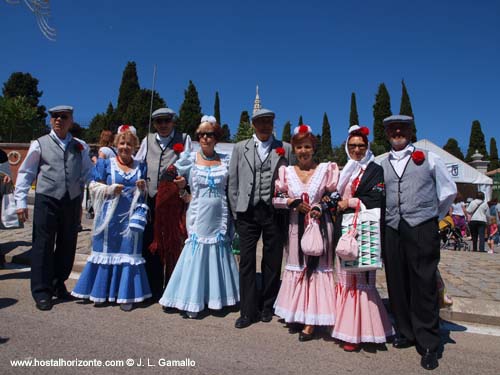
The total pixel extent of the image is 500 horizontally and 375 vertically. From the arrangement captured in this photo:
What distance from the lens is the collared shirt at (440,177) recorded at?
3230 millimetres

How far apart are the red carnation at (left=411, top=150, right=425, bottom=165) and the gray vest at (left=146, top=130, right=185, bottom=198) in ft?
8.35

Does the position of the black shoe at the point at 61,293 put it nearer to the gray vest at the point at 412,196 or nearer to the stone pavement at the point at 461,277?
the stone pavement at the point at 461,277

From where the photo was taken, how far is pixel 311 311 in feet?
11.3

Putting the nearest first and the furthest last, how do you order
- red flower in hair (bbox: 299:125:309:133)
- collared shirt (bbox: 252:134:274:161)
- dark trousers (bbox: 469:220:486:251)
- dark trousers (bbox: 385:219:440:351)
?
1. dark trousers (bbox: 385:219:440:351)
2. red flower in hair (bbox: 299:125:309:133)
3. collared shirt (bbox: 252:134:274:161)
4. dark trousers (bbox: 469:220:486:251)

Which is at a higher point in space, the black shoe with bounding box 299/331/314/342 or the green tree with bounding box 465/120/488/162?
the green tree with bounding box 465/120/488/162

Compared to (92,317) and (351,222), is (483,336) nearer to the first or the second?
Answer: (351,222)

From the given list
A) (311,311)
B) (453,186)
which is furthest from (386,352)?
(453,186)

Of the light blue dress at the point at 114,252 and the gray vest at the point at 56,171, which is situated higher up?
the gray vest at the point at 56,171

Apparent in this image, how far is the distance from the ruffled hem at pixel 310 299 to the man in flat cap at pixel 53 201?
257 cm

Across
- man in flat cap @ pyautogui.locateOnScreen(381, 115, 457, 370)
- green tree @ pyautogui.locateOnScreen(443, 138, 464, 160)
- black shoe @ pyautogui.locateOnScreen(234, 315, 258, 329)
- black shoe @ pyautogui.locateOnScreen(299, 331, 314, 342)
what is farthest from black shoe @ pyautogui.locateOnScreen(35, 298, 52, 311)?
green tree @ pyautogui.locateOnScreen(443, 138, 464, 160)

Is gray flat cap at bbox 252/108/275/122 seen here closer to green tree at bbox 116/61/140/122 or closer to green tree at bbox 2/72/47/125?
green tree at bbox 116/61/140/122

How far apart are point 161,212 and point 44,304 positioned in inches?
61.0

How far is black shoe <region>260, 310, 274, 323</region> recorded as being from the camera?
12.8 feet

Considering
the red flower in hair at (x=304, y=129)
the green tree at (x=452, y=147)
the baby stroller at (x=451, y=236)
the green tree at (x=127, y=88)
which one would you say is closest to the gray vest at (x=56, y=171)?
the red flower in hair at (x=304, y=129)
